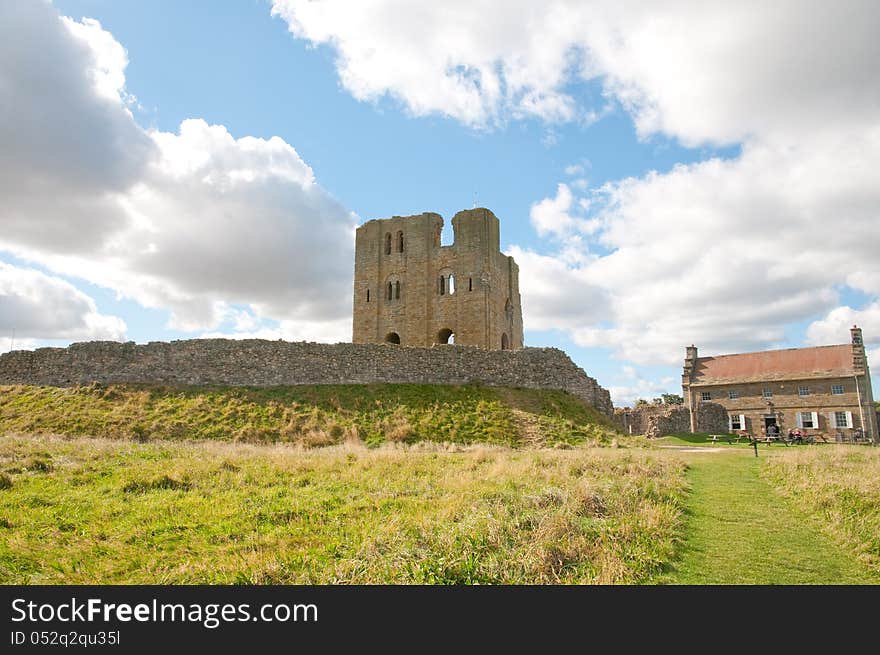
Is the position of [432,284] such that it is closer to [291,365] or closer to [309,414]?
[291,365]

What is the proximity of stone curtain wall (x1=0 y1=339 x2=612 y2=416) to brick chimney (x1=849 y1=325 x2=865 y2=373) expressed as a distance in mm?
26516

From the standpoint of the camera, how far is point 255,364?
25938 mm

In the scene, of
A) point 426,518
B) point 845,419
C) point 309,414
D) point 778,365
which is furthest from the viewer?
point 778,365

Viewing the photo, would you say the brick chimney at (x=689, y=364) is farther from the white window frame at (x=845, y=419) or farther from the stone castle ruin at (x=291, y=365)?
the stone castle ruin at (x=291, y=365)

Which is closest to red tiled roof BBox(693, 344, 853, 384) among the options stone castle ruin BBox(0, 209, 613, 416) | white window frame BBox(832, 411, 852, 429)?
white window frame BBox(832, 411, 852, 429)

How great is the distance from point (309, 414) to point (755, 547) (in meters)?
18.7

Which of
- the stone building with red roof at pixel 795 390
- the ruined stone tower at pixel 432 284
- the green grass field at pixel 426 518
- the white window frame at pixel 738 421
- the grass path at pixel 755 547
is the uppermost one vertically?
the ruined stone tower at pixel 432 284

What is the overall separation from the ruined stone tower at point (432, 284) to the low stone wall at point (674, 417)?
1031cm

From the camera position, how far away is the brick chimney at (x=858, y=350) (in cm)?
3803

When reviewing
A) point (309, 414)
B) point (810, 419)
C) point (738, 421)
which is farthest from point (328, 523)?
point (810, 419)

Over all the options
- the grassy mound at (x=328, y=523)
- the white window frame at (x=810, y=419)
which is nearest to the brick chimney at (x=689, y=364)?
the white window frame at (x=810, y=419)

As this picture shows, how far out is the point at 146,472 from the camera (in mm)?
11477
